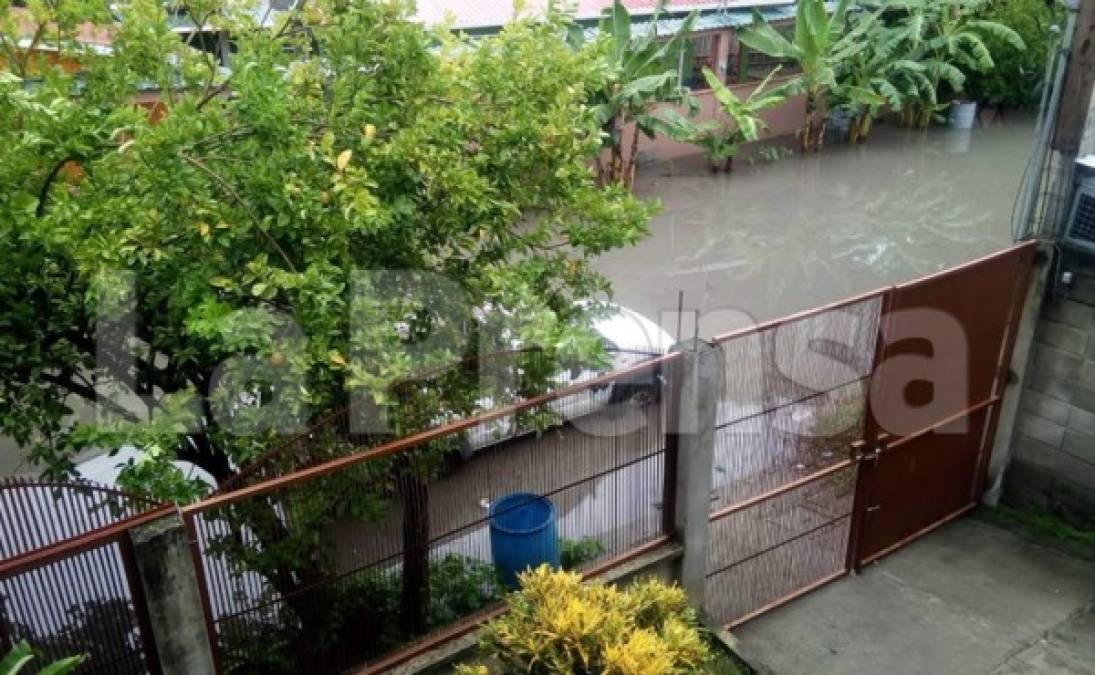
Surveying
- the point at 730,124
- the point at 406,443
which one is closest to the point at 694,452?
the point at 406,443

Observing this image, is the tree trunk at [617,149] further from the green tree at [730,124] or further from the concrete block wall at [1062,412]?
the concrete block wall at [1062,412]

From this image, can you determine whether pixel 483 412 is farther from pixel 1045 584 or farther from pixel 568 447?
pixel 1045 584

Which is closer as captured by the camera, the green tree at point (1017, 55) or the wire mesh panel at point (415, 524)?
the wire mesh panel at point (415, 524)

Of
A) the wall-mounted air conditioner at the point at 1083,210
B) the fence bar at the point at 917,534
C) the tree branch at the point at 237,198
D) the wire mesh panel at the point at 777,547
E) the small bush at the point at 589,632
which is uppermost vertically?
the tree branch at the point at 237,198

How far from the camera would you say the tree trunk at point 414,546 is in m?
4.52

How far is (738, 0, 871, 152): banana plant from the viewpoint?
50.8ft

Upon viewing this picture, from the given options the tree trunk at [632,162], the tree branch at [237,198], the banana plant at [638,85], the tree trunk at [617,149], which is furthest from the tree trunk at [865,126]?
the tree branch at [237,198]

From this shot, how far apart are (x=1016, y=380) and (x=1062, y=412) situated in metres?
0.40

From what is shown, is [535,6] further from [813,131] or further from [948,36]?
[948,36]

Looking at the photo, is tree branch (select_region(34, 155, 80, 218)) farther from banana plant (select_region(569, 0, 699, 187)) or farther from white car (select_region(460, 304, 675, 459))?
banana plant (select_region(569, 0, 699, 187))

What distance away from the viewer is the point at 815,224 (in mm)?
15133

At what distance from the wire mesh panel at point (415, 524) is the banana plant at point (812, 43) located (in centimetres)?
1247

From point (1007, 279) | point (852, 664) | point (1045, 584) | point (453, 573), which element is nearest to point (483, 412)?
point (453, 573)

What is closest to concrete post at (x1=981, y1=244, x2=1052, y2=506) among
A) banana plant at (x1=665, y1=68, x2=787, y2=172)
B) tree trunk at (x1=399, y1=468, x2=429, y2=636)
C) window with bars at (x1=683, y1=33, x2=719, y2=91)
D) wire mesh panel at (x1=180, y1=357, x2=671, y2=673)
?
wire mesh panel at (x1=180, y1=357, x2=671, y2=673)
